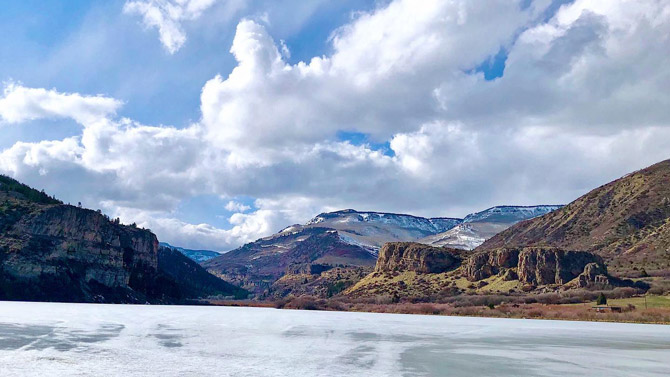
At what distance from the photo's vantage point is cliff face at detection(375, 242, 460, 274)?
167 metres

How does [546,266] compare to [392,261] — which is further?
[392,261]

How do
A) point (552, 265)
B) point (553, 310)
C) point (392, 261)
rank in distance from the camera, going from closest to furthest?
1. point (553, 310)
2. point (552, 265)
3. point (392, 261)

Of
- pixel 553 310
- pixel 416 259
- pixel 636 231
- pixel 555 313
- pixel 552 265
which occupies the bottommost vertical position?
pixel 555 313

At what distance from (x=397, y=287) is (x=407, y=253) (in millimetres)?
24843

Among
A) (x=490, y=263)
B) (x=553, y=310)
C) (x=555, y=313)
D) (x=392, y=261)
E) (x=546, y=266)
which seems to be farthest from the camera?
(x=392, y=261)

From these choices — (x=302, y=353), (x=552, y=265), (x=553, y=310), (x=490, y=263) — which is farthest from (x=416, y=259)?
(x=302, y=353)

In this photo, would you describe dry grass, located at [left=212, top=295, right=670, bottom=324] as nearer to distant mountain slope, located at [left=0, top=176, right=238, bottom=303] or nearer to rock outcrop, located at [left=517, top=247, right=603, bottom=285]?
rock outcrop, located at [left=517, top=247, right=603, bottom=285]

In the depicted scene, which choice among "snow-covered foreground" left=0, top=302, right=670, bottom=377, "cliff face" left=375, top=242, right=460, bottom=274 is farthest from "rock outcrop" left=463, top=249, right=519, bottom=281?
"snow-covered foreground" left=0, top=302, right=670, bottom=377

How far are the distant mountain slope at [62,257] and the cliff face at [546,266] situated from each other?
9378cm

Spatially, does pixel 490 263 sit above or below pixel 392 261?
below

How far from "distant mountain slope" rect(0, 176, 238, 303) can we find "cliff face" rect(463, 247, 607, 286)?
93.8 meters

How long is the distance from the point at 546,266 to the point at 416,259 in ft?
151

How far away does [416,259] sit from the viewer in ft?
562

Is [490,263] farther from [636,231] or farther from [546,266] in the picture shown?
[636,231]
